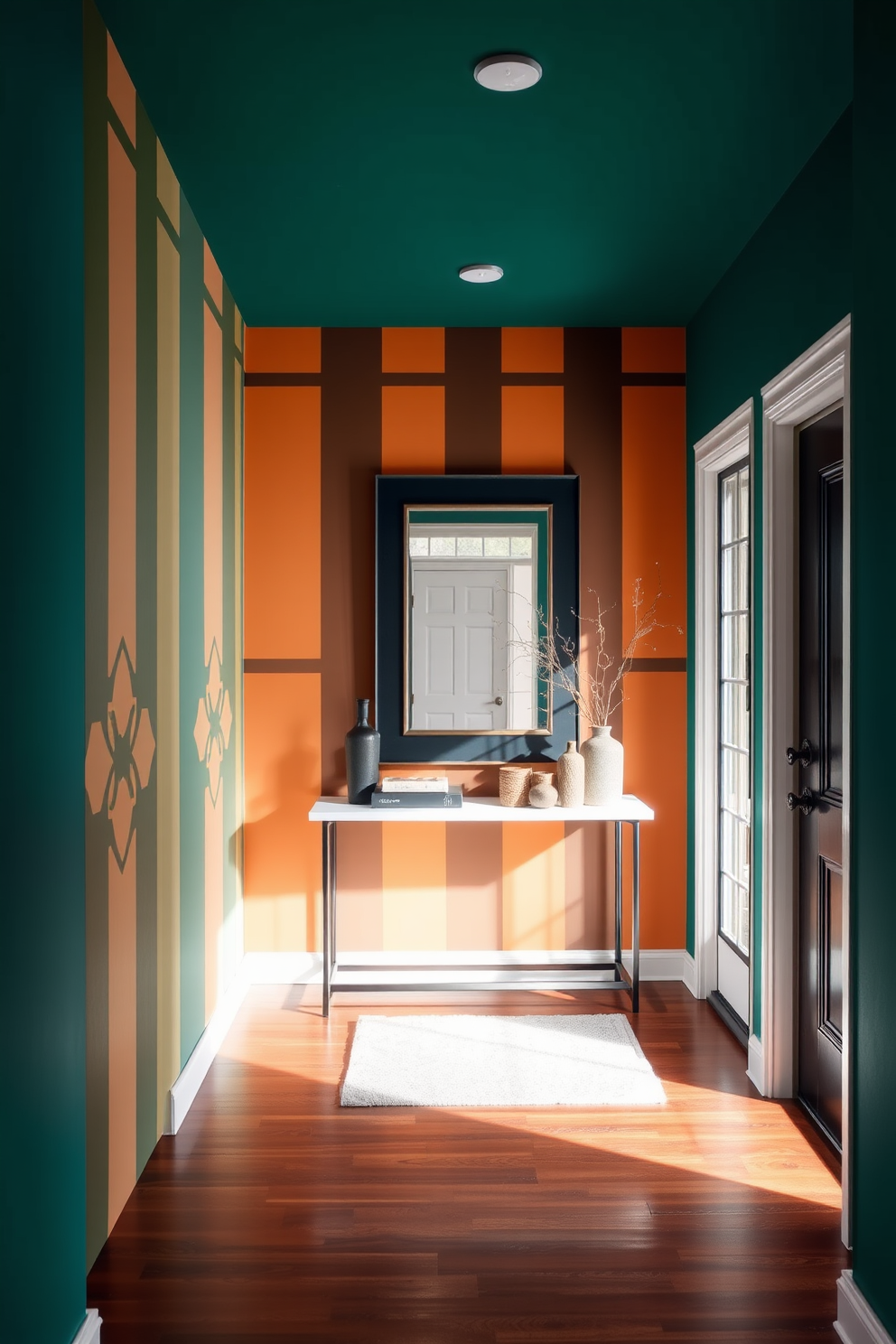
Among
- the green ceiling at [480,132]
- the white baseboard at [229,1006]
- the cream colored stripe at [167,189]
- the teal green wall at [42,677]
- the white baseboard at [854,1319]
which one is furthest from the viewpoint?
the white baseboard at [229,1006]

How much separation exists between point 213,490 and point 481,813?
152 centimetres

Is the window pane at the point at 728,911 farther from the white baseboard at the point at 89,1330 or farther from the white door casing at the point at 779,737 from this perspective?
the white baseboard at the point at 89,1330

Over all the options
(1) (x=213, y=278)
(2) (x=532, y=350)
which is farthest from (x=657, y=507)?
(1) (x=213, y=278)

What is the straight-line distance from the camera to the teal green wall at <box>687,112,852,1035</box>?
2514mm

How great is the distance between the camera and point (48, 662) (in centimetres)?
175

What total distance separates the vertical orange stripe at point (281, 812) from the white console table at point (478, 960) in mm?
128

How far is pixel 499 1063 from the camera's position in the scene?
127 inches

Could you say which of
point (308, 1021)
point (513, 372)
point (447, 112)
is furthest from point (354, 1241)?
point (513, 372)

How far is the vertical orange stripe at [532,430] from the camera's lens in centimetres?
415

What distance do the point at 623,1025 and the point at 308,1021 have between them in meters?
1.16

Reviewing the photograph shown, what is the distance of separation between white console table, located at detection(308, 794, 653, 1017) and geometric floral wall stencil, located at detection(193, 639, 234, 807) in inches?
15.7

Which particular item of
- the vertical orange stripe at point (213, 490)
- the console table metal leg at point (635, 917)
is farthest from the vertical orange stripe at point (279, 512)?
the console table metal leg at point (635, 917)

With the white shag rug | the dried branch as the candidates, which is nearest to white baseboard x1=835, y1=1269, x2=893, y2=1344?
the white shag rug

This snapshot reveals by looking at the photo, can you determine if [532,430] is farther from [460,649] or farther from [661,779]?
[661,779]
